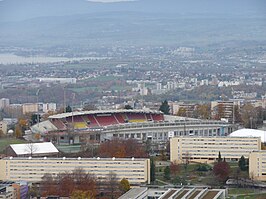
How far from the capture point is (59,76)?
57625 millimetres

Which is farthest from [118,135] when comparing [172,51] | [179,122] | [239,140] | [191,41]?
[191,41]

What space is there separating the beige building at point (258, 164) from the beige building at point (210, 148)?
208 cm

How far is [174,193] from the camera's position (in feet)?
65.6

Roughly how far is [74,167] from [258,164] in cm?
375

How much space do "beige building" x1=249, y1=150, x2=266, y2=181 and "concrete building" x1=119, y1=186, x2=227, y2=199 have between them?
102 inches

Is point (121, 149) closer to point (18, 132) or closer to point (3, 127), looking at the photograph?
point (18, 132)

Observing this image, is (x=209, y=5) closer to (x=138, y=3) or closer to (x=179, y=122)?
(x=138, y=3)

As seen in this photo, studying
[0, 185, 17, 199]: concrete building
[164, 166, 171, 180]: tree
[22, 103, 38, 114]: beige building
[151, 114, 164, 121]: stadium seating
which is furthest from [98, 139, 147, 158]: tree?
[22, 103, 38, 114]: beige building

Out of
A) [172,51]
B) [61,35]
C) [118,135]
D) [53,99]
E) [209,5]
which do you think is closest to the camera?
[118,135]

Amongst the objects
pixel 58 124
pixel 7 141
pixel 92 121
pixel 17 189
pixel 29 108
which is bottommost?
pixel 29 108

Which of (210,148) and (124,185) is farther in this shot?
(210,148)

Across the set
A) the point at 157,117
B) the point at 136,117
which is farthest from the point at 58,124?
the point at 157,117

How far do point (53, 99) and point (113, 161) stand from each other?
2263cm

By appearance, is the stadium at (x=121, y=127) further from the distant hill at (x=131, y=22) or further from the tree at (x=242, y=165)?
the distant hill at (x=131, y=22)
